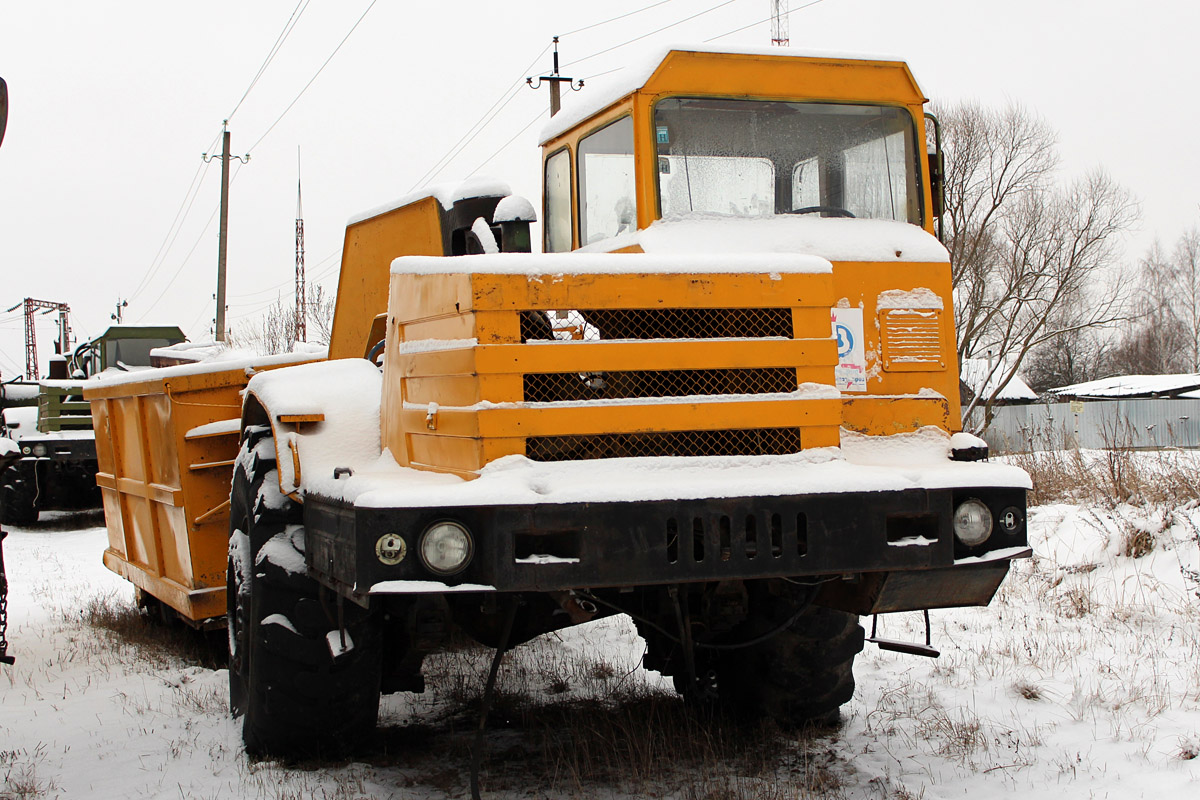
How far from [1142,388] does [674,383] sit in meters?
49.2

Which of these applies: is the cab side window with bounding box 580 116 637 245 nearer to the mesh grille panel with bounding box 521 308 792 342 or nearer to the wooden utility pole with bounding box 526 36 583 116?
the mesh grille panel with bounding box 521 308 792 342

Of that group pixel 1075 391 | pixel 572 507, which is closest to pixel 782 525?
pixel 572 507

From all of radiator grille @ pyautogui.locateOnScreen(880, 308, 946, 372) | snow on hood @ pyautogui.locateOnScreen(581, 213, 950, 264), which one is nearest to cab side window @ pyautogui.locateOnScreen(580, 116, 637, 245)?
snow on hood @ pyautogui.locateOnScreen(581, 213, 950, 264)

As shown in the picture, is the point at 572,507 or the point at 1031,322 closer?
the point at 572,507

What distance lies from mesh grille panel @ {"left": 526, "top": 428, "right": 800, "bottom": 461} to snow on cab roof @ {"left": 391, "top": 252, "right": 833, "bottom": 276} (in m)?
0.50

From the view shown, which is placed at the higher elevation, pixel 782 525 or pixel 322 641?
pixel 782 525

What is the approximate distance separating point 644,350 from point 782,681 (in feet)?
6.32

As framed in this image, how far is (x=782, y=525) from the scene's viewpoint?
325 cm

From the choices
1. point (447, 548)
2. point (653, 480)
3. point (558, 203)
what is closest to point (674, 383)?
point (653, 480)

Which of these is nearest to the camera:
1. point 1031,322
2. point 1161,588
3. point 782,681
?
point 782,681

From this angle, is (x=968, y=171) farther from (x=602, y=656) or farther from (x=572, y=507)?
(x=572, y=507)

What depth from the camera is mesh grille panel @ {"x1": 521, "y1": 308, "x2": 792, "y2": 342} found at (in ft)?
11.4

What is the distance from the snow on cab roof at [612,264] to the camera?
3.33m

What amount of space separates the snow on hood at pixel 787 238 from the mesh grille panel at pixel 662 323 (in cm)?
73
